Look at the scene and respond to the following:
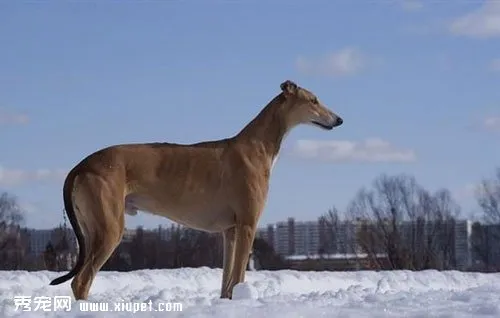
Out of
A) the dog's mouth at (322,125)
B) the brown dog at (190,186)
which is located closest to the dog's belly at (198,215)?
the brown dog at (190,186)

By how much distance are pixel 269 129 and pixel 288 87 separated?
546 millimetres

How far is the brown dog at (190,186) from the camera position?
9.11m

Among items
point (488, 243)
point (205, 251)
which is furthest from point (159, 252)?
point (488, 243)

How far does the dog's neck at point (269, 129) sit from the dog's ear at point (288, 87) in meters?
0.07

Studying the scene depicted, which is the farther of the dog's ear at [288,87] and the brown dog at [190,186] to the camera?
the dog's ear at [288,87]

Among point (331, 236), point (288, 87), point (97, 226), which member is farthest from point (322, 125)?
point (331, 236)

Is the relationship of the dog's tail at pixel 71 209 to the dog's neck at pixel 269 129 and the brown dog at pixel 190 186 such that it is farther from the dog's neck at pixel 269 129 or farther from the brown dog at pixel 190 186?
the dog's neck at pixel 269 129

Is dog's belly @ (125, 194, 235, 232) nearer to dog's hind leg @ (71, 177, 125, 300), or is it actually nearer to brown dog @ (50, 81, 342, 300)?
brown dog @ (50, 81, 342, 300)

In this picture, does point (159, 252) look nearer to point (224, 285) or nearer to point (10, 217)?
point (10, 217)

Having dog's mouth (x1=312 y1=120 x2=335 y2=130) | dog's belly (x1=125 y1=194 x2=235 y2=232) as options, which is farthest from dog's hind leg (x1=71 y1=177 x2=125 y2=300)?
dog's mouth (x1=312 y1=120 x2=335 y2=130)

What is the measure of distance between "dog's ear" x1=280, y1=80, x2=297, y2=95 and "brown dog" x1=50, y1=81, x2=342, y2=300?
0.4 inches

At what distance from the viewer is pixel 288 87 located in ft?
35.0

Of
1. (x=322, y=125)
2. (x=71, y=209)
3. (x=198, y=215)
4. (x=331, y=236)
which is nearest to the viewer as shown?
(x=71, y=209)

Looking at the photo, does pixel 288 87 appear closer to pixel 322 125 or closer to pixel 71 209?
pixel 322 125
